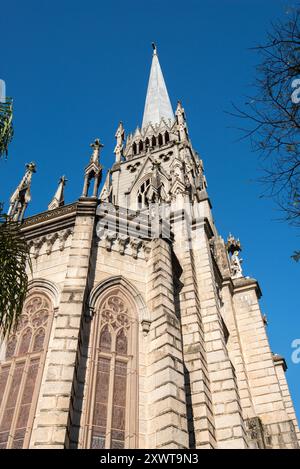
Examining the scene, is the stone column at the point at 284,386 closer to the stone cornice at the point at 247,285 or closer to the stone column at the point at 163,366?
the stone cornice at the point at 247,285

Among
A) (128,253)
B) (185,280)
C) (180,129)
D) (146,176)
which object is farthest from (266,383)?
(180,129)

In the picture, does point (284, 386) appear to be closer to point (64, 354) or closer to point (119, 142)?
point (64, 354)

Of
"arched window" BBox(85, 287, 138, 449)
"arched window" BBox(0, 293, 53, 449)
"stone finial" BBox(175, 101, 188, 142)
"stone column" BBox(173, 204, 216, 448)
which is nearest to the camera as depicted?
"arched window" BBox(0, 293, 53, 449)

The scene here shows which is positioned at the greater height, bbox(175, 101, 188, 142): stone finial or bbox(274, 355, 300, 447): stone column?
bbox(175, 101, 188, 142): stone finial

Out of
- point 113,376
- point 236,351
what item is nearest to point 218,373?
point 113,376

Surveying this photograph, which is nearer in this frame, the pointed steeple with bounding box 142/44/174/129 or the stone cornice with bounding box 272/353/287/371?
the stone cornice with bounding box 272/353/287/371

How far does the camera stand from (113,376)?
37.1ft

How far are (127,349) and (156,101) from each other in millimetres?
45016

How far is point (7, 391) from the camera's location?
35.8 ft

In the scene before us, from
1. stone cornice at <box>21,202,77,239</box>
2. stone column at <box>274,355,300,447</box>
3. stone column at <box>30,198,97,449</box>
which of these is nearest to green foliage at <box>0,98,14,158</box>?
stone column at <box>30,198,97,449</box>

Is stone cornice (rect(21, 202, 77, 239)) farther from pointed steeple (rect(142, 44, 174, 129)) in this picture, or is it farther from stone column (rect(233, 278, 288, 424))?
pointed steeple (rect(142, 44, 174, 129))

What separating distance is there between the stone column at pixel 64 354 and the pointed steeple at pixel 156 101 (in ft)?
120

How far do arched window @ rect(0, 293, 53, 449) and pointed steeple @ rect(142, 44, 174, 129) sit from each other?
3773 cm

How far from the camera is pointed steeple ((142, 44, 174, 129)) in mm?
49062
